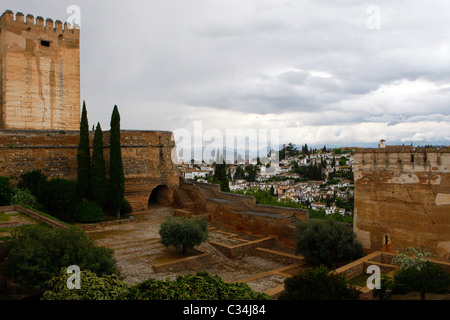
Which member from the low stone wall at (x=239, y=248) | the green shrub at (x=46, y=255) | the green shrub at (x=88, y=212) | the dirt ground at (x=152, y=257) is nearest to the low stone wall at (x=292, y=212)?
the dirt ground at (x=152, y=257)

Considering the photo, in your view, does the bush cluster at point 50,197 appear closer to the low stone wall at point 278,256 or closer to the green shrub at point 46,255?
the green shrub at point 46,255

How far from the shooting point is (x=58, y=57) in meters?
18.5

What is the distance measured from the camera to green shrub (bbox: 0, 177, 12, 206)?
13.2m

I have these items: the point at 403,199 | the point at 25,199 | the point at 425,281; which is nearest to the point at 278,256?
the point at 403,199

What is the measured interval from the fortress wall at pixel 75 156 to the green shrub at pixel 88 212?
227cm

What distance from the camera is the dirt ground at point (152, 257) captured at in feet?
30.3

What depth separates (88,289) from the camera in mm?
5641

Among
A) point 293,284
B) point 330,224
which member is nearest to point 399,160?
point 330,224

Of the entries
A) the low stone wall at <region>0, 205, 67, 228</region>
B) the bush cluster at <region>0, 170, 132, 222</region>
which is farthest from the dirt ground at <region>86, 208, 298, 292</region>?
the low stone wall at <region>0, 205, 67, 228</region>

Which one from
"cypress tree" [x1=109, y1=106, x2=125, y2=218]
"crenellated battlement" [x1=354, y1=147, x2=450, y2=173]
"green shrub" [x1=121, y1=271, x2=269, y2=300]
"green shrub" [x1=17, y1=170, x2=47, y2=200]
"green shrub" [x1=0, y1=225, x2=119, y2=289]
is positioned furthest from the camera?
"cypress tree" [x1=109, y1=106, x2=125, y2=218]

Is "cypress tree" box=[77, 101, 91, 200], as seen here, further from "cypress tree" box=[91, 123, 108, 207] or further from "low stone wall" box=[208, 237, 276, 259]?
"low stone wall" box=[208, 237, 276, 259]

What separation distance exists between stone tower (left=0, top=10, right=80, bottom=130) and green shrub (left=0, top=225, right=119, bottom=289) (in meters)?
12.3

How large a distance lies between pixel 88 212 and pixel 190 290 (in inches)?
426

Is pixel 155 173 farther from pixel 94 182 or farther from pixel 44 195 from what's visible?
pixel 44 195
